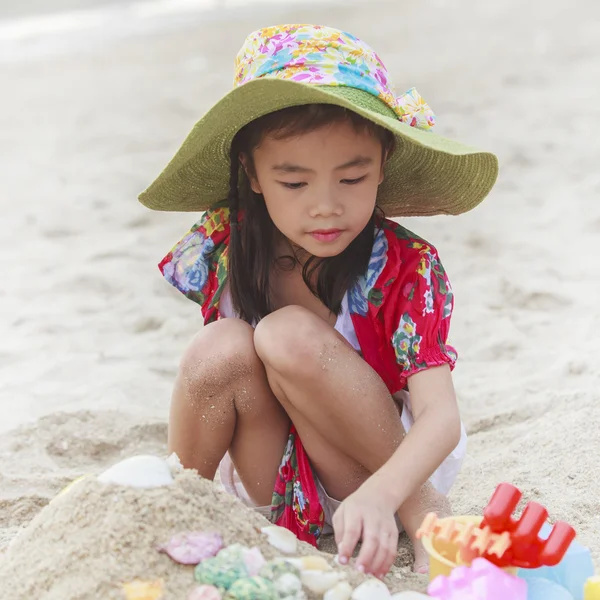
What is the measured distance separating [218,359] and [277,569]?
1.78 ft

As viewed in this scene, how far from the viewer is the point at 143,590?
4.22ft

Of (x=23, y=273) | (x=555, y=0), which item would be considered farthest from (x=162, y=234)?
(x=555, y=0)

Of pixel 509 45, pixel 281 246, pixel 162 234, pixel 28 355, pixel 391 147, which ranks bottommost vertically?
pixel 28 355

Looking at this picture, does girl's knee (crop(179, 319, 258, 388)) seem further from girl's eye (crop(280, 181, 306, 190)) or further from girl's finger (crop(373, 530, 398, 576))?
girl's finger (crop(373, 530, 398, 576))

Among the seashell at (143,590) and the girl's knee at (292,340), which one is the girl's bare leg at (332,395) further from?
the seashell at (143,590)

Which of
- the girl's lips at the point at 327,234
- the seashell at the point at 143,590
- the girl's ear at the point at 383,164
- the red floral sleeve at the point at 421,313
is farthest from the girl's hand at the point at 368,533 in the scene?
the girl's ear at the point at 383,164

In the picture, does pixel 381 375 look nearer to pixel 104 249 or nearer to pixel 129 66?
pixel 104 249

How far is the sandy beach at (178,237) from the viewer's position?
88.9 inches

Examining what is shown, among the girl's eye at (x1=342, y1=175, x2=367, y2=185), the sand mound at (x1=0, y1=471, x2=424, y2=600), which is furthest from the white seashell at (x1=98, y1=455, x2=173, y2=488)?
the girl's eye at (x1=342, y1=175, x2=367, y2=185)

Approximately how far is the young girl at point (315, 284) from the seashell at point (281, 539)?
18 centimetres

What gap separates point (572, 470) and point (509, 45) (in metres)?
4.80

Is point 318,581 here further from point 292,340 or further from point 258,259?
point 258,259

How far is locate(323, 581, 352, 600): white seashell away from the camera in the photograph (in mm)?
1336

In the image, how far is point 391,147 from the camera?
183cm
